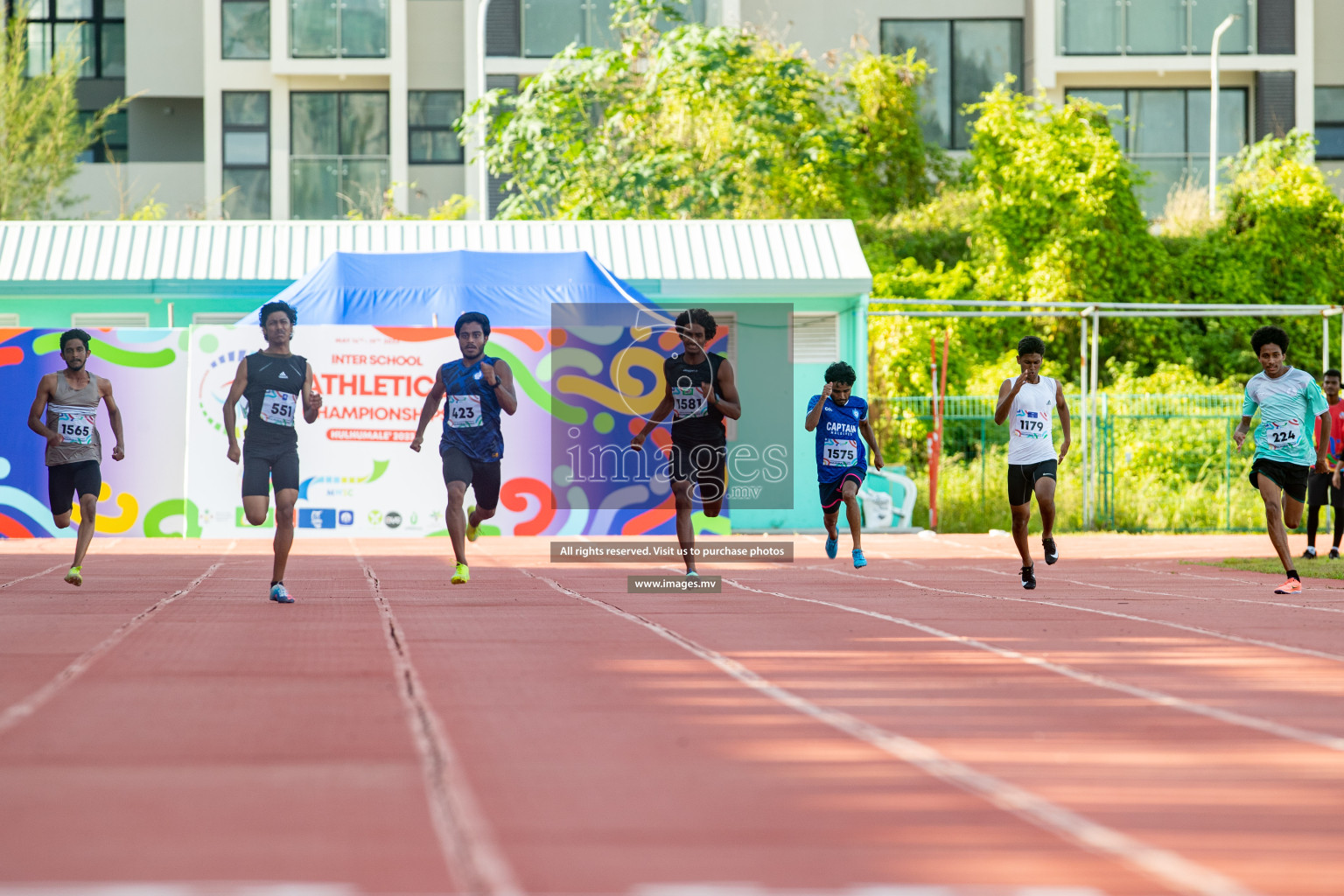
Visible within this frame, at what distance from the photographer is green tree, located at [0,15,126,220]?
30734 millimetres

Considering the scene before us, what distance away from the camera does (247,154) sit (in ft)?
116

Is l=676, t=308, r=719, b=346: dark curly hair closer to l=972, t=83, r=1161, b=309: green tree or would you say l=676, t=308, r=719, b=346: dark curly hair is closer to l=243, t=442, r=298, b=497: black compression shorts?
l=243, t=442, r=298, b=497: black compression shorts

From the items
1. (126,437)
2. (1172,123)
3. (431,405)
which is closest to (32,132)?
(126,437)

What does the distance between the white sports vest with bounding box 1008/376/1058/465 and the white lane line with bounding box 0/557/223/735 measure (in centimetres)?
643

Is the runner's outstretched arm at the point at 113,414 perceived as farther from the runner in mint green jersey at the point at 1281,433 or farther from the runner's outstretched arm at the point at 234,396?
the runner in mint green jersey at the point at 1281,433

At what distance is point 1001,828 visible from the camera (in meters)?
4.45

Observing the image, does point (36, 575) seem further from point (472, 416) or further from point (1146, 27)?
point (1146, 27)

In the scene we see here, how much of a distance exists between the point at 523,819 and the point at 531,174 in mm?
23107

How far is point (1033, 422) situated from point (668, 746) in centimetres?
716

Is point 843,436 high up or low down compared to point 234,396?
down

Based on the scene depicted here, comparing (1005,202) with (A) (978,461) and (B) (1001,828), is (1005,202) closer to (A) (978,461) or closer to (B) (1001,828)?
(A) (978,461)

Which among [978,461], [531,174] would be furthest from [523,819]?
[531,174]

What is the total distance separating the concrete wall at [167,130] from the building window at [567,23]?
9.23 metres

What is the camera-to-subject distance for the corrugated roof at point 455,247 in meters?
21.5
